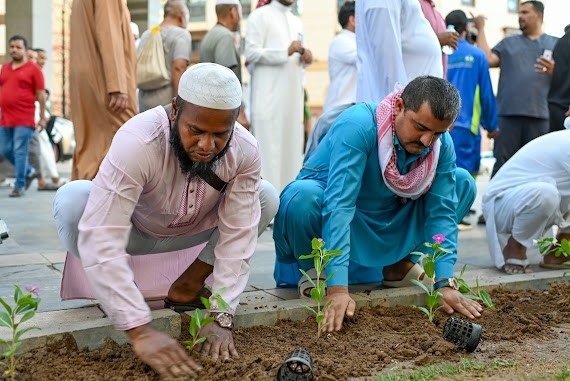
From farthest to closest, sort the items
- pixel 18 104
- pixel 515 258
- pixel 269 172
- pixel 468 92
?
pixel 18 104, pixel 468 92, pixel 269 172, pixel 515 258

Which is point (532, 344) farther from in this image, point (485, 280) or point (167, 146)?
point (167, 146)

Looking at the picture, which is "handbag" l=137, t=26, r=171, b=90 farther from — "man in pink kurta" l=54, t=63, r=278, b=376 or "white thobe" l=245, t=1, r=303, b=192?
"man in pink kurta" l=54, t=63, r=278, b=376

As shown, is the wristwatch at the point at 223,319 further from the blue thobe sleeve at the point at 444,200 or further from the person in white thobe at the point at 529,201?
the person in white thobe at the point at 529,201

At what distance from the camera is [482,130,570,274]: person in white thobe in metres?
4.84

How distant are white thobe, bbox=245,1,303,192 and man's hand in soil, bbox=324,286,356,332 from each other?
3452mm

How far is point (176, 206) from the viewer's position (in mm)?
3340

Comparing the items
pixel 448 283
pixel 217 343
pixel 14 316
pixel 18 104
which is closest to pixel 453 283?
pixel 448 283

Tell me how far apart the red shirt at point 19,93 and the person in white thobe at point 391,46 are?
555 cm

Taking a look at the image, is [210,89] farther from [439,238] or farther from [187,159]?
[439,238]

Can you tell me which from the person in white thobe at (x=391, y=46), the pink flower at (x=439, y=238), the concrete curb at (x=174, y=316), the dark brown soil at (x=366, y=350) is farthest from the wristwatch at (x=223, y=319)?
the person in white thobe at (x=391, y=46)

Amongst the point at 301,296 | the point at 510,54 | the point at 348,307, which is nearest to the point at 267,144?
the point at 510,54

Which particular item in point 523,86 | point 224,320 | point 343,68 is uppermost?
point 343,68

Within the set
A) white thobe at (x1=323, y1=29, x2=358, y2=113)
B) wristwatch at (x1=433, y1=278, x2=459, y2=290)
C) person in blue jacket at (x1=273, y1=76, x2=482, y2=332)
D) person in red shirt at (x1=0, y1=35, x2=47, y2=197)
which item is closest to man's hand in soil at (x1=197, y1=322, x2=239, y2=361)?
person in blue jacket at (x1=273, y1=76, x2=482, y2=332)

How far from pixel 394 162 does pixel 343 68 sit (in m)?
2.97
